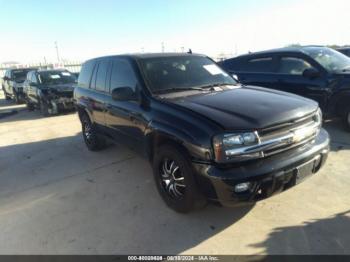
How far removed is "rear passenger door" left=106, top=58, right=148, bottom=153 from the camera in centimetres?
399

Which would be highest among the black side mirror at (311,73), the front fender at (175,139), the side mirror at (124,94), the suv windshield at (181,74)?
the suv windshield at (181,74)

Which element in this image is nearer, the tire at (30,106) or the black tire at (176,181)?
the black tire at (176,181)

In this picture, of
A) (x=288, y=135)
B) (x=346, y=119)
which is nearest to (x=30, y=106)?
(x=346, y=119)

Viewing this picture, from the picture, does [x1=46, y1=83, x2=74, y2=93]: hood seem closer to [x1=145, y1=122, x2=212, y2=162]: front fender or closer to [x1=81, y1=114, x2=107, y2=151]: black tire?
[x1=81, y1=114, x2=107, y2=151]: black tire

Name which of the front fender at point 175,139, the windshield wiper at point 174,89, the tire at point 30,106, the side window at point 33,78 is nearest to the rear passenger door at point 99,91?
the windshield wiper at point 174,89

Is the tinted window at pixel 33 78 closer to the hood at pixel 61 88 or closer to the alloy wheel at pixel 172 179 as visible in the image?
the hood at pixel 61 88

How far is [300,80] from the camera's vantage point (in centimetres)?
647

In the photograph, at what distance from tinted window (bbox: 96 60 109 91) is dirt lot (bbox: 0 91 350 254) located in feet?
4.52

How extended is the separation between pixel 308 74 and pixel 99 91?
→ 13.7ft

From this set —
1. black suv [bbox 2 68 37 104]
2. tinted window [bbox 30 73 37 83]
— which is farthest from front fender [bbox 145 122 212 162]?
black suv [bbox 2 68 37 104]

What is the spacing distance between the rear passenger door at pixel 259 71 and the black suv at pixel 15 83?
1153cm

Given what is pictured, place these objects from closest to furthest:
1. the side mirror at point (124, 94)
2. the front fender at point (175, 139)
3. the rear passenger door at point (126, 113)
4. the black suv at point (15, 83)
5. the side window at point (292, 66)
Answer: the front fender at point (175, 139) → the side mirror at point (124, 94) → the rear passenger door at point (126, 113) → the side window at point (292, 66) → the black suv at point (15, 83)

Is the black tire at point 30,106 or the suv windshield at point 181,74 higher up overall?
the suv windshield at point 181,74

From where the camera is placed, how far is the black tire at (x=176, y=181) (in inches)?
121
